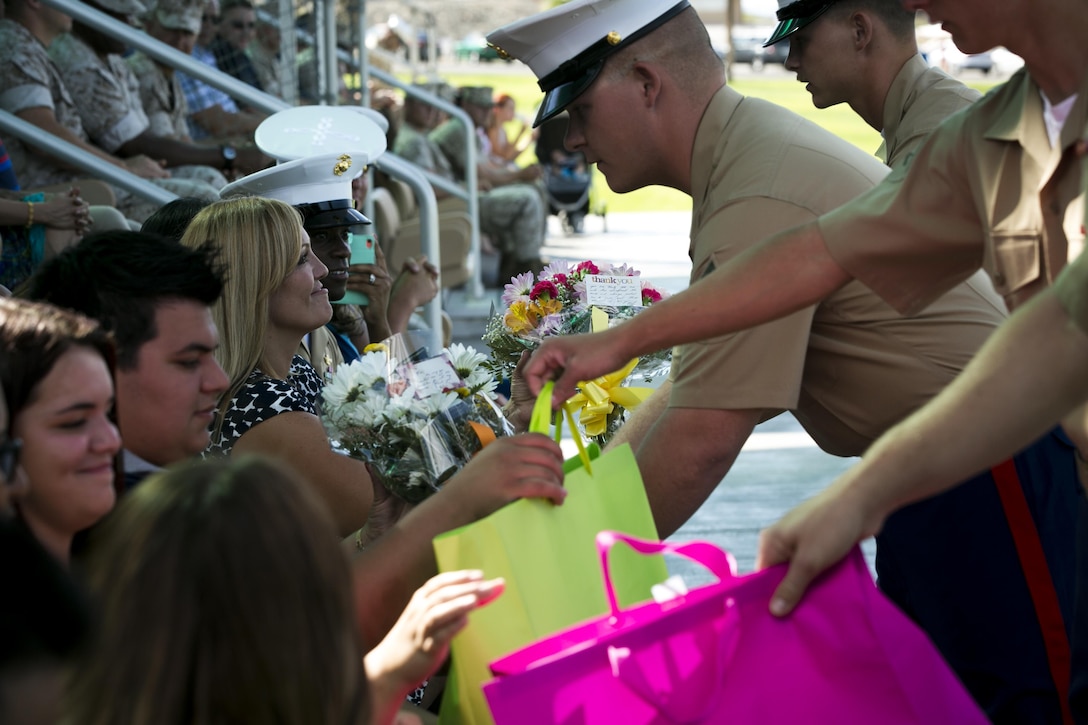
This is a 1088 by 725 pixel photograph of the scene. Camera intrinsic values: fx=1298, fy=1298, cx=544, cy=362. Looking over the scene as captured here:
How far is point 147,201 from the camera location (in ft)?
19.1

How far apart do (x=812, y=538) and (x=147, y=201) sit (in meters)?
4.76

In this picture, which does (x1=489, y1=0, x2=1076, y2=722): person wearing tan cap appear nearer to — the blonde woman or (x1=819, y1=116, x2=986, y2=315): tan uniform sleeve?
(x1=819, y1=116, x2=986, y2=315): tan uniform sleeve

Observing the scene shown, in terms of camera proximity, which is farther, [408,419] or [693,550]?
[408,419]

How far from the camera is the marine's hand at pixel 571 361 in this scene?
2.23m

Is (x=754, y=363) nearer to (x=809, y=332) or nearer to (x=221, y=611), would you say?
(x=809, y=332)

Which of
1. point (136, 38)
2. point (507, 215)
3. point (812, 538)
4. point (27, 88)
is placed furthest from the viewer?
point (507, 215)

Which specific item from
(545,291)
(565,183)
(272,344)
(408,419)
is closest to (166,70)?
(272,344)

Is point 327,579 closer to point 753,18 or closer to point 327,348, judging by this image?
point 327,348

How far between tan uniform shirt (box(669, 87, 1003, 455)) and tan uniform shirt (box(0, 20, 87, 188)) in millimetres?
3748

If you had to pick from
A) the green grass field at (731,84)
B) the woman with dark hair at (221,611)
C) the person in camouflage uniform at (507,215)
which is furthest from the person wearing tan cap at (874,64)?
the green grass field at (731,84)

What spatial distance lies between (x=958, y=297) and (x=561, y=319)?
98 cm

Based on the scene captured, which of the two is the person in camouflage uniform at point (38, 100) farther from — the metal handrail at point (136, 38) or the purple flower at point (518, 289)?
the purple flower at point (518, 289)

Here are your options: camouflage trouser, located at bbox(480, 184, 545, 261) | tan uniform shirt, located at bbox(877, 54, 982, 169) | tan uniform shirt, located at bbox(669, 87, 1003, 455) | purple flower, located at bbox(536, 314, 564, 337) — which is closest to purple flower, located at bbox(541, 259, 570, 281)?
purple flower, located at bbox(536, 314, 564, 337)

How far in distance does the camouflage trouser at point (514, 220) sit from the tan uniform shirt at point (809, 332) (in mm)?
9550
